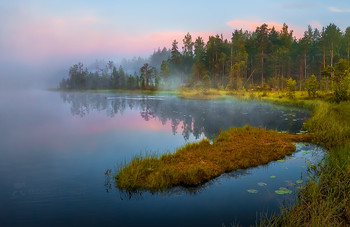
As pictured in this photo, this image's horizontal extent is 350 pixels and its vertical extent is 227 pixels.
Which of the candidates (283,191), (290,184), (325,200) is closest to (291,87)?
(290,184)

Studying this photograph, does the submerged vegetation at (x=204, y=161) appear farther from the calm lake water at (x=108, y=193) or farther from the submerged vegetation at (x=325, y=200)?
the submerged vegetation at (x=325, y=200)

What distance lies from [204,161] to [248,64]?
80.8 meters

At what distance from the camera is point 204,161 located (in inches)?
413

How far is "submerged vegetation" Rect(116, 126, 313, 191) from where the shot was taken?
28.7ft

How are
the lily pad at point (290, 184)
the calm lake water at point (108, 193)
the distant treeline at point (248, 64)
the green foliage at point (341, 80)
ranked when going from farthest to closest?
1. the distant treeline at point (248, 64)
2. the green foliage at point (341, 80)
3. the lily pad at point (290, 184)
4. the calm lake water at point (108, 193)

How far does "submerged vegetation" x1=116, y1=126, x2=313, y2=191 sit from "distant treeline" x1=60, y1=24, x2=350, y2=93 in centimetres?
4824

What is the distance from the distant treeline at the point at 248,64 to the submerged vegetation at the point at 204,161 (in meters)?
48.2

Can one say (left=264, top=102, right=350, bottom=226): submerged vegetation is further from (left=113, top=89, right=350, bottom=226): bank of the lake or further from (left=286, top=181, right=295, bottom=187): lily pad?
(left=286, top=181, right=295, bottom=187): lily pad

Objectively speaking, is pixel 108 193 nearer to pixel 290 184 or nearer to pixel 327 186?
pixel 290 184

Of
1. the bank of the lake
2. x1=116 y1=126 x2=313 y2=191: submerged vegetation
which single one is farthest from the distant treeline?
x1=116 y1=126 x2=313 y2=191: submerged vegetation

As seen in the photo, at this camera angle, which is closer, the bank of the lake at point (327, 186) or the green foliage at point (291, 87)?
the bank of the lake at point (327, 186)

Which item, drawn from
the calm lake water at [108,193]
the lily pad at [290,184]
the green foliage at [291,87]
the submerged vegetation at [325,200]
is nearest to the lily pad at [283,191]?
the calm lake water at [108,193]

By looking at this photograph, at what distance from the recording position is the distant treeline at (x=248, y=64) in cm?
6962

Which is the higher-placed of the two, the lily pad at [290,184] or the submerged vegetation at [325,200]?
the submerged vegetation at [325,200]
